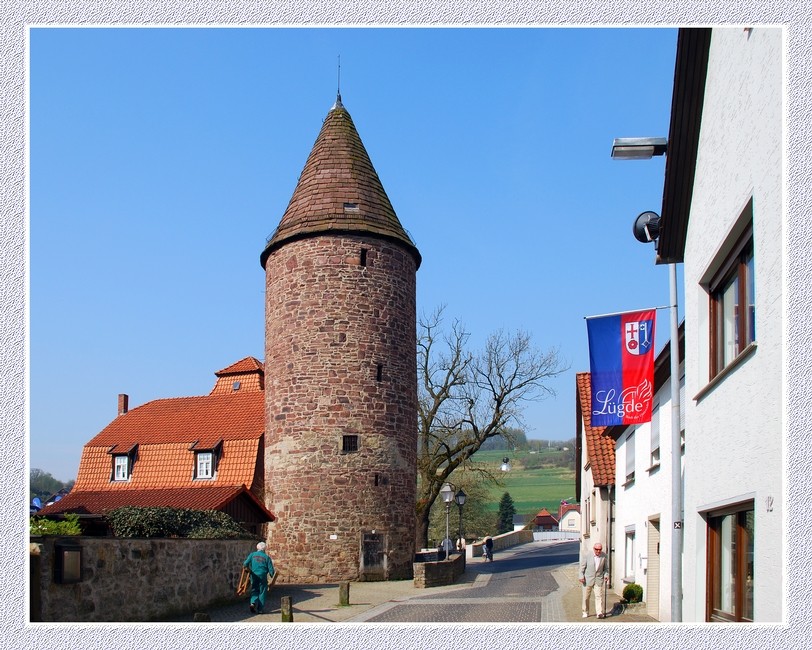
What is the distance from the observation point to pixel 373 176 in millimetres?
30094

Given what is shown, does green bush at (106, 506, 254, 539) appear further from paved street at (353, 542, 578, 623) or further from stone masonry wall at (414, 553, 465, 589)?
stone masonry wall at (414, 553, 465, 589)

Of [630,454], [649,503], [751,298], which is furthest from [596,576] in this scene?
[751,298]

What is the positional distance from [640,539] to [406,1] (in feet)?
44.0

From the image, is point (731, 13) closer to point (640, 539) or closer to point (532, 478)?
point (640, 539)

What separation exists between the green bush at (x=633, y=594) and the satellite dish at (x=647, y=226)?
25.8 feet

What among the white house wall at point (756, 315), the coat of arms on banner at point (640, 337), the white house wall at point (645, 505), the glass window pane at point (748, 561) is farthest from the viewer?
the white house wall at point (645, 505)

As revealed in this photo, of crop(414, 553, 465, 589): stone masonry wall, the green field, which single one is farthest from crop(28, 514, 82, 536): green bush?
the green field

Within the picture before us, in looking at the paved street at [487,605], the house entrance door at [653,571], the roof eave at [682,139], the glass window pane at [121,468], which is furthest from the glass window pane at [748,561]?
the glass window pane at [121,468]

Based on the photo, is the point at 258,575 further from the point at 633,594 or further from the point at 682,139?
the point at 682,139

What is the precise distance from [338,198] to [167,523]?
44.4 ft

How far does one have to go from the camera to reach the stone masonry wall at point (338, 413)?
26562mm

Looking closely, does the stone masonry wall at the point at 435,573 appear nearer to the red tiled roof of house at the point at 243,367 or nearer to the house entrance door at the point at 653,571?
the house entrance door at the point at 653,571

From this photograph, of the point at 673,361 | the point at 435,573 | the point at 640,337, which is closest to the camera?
the point at 673,361

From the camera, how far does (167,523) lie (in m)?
17.5
